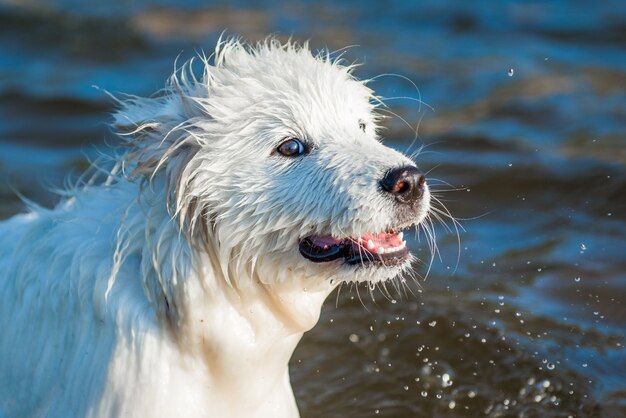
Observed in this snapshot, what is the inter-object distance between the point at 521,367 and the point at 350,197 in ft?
8.85

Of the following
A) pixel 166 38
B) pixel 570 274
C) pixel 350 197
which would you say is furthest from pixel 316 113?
pixel 166 38

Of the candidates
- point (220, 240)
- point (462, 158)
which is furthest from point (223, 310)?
point (462, 158)

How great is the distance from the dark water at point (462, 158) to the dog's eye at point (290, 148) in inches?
45.4

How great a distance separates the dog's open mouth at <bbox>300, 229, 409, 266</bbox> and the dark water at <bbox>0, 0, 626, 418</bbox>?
1.11 m

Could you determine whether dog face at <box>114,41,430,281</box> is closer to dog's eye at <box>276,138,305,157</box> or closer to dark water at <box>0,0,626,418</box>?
dog's eye at <box>276,138,305,157</box>

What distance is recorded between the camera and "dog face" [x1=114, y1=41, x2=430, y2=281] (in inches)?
172

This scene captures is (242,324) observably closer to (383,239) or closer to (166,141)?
(383,239)

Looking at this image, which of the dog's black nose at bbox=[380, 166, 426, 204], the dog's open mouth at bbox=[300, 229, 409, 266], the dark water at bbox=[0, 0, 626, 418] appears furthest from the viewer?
the dark water at bbox=[0, 0, 626, 418]

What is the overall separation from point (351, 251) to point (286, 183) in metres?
0.37

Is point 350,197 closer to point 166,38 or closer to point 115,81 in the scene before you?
point 115,81

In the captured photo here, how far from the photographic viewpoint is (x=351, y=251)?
4457 millimetres

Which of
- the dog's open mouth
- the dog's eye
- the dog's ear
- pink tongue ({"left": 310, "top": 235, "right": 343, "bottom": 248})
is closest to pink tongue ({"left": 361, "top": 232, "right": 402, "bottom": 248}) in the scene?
the dog's open mouth

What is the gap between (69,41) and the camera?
12.9 meters

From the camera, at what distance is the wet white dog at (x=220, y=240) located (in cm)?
443
